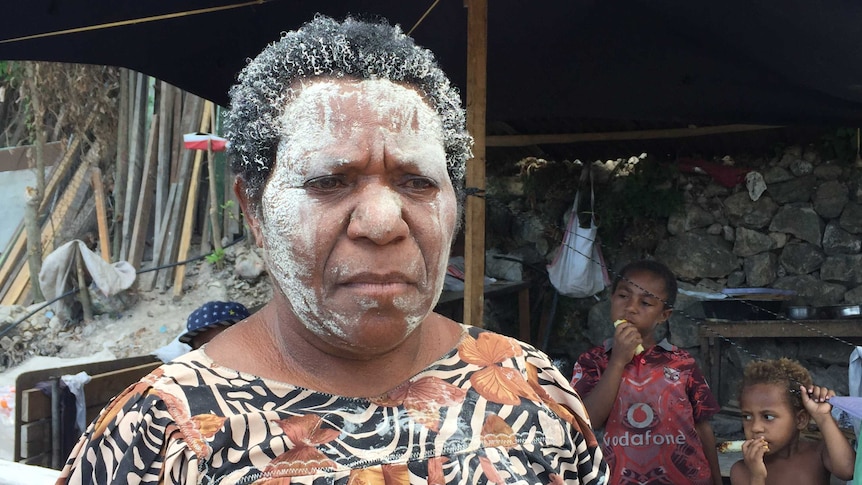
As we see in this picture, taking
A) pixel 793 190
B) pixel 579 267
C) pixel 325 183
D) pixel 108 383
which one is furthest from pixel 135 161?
pixel 325 183

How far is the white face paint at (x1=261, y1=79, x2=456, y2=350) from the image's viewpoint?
1007 mm

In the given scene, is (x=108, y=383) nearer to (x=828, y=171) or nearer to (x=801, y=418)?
(x=801, y=418)

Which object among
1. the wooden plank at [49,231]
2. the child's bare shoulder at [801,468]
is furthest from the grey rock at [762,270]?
the wooden plank at [49,231]

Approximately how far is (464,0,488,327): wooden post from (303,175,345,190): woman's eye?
4.81 ft

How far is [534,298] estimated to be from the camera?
20.9 ft

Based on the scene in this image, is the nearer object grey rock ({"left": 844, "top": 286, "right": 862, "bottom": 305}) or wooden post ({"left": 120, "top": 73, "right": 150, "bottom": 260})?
grey rock ({"left": 844, "top": 286, "right": 862, "bottom": 305})

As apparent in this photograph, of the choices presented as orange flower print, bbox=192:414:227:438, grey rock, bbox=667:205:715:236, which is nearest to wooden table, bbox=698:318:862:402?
grey rock, bbox=667:205:715:236

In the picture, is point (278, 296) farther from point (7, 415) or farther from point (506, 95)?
point (506, 95)

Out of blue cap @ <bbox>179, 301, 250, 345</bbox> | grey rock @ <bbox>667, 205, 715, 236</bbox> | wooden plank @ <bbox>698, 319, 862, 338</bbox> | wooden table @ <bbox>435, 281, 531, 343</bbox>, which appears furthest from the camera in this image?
grey rock @ <bbox>667, 205, 715, 236</bbox>

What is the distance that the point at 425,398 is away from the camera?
1.13m

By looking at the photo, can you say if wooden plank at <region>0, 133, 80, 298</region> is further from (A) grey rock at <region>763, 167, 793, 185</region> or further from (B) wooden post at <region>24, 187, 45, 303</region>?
(A) grey rock at <region>763, 167, 793, 185</region>

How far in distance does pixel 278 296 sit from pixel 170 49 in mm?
2773

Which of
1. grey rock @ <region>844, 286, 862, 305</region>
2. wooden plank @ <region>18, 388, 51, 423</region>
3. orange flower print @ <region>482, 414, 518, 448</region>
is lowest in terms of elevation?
wooden plank @ <region>18, 388, 51, 423</region>

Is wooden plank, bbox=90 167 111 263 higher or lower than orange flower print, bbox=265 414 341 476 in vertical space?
higher
